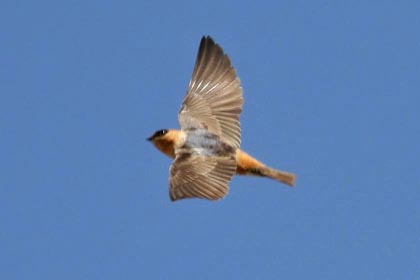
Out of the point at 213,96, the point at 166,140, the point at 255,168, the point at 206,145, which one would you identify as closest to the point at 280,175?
the point at 255,168

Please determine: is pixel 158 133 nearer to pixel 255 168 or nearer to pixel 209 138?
pixel 209 138

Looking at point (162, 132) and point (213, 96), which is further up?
point (213, 96)

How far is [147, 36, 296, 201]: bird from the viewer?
40.4 feet

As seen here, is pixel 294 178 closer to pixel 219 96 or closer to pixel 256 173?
pixel 256 173

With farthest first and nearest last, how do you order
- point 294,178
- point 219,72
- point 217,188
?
point 219,72 → point 294,178 → point 217,188

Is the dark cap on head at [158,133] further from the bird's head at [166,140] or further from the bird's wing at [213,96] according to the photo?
Answer: the bird's wing at [213,96]

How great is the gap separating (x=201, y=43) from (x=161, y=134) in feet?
3.55

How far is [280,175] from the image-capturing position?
1305 cm

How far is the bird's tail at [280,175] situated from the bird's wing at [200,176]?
41 cm

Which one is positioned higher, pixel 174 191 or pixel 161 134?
pixel 161 134

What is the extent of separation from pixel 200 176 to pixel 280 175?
0.94 meters

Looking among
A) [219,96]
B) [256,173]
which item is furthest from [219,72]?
[256,173]

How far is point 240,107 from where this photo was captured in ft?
44.6

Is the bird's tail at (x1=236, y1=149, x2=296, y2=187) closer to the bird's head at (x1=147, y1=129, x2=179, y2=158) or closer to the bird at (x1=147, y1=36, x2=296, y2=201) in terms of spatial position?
the bird at (x1=147, y1=36, x2=296, y2=201)
